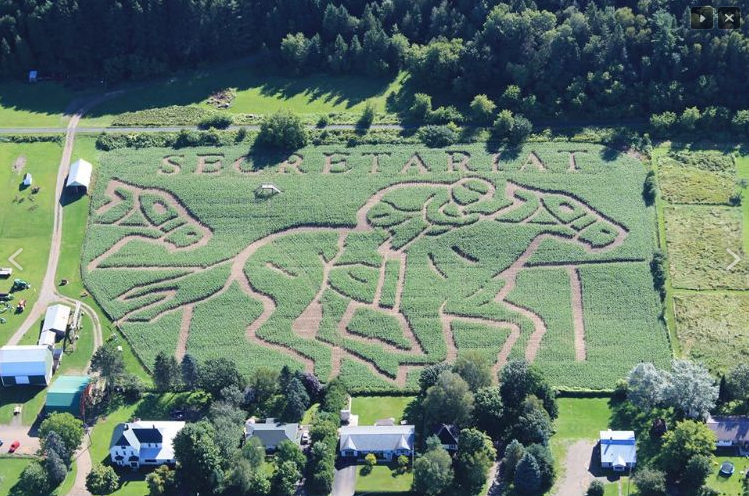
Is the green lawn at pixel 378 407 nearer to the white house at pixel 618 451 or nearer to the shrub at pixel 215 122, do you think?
the white house at pixel 618 451

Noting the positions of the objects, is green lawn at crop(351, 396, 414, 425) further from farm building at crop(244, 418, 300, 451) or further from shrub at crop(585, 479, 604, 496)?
shrub at crop(585, 479, 604, 496)

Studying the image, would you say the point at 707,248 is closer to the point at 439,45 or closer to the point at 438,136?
the point at 438,136

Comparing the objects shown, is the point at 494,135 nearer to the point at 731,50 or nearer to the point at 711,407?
the point at 731,50

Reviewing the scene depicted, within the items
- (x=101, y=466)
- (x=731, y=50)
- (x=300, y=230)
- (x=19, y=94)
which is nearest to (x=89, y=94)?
(x=19, y=94)

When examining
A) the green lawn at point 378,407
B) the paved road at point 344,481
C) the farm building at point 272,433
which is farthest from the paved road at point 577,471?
the farm building at point 272,433

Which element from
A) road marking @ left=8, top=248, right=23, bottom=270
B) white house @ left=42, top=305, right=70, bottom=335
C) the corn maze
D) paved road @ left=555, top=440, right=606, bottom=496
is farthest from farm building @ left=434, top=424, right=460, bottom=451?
road marking @ left=8, top=248, right=23, bottom=270

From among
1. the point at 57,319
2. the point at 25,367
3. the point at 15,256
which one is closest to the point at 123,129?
the point at 15,256
